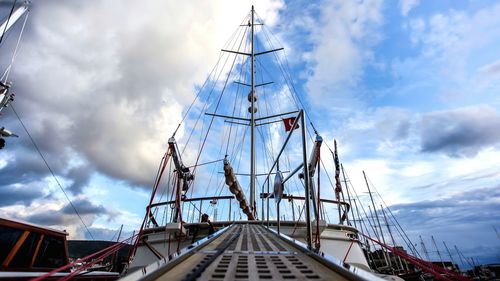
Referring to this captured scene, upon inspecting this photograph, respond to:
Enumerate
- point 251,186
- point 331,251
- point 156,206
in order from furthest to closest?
1. point 251,186
2. point 156,206
3. point 331,251

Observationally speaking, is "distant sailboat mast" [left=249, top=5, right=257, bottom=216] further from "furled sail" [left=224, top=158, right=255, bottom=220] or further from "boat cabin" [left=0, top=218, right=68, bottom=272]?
"boat cabin" [left=0, top=218, right=68, bottom=272]

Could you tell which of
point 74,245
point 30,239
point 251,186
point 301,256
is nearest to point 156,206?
point 30,239

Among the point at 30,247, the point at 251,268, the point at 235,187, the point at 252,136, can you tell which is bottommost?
the point at 251,268

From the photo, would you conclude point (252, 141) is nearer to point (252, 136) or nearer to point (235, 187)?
point (252, 136)

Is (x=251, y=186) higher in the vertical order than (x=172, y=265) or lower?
higher

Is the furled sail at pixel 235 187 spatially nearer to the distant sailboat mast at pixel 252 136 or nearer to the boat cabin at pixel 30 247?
the distant sailboat mast at pixel 252 136

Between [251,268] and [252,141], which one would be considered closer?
[251,268]

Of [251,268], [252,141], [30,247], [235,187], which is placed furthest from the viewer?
[252,141]

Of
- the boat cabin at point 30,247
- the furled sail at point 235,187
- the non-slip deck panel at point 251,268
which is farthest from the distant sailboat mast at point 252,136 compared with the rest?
the non-slip deck panel at point 251,268

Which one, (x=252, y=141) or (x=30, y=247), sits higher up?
(x=252, y=141)

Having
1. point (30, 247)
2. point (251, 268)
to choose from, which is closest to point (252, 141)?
point (30, 247)

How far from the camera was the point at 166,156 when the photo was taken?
25.2 ft

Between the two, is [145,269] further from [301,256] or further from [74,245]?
[74,245]

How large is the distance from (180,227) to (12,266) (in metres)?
3.53
